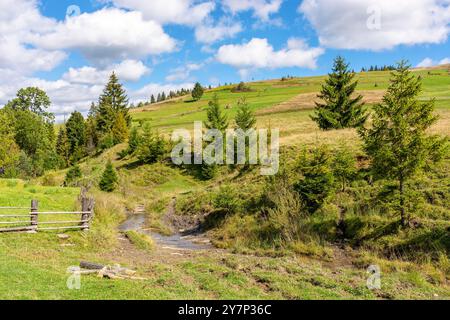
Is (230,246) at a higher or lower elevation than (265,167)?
lower

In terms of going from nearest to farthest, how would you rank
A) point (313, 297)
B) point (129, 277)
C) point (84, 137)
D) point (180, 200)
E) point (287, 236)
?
point (313, 297) → point (129, 277) → point (287, 236) → point (180, 200) → point (84, 137)

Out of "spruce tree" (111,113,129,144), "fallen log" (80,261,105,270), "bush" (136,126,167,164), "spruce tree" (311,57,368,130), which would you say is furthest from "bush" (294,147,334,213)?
"spruce tree" (111,113,129,144)

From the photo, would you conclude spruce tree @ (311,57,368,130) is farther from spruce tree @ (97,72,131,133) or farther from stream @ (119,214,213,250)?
spruce tree @ (97,72,131,133)

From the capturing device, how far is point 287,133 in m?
44.9

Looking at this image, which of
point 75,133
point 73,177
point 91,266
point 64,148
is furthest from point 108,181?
point 75,133

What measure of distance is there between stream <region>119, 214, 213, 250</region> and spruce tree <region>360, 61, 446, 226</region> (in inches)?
417

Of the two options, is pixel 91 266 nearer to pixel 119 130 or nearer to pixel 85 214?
pixel 85 214

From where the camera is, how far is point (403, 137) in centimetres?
1695

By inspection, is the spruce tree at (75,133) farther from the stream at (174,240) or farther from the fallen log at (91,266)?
the fallen log at (91,266)

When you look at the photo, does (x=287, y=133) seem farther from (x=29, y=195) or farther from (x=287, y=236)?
(x=29, y=195)

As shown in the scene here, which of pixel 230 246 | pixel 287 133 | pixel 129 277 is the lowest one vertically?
pixel 230 246

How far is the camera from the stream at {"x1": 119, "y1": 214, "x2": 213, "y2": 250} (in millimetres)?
20953
